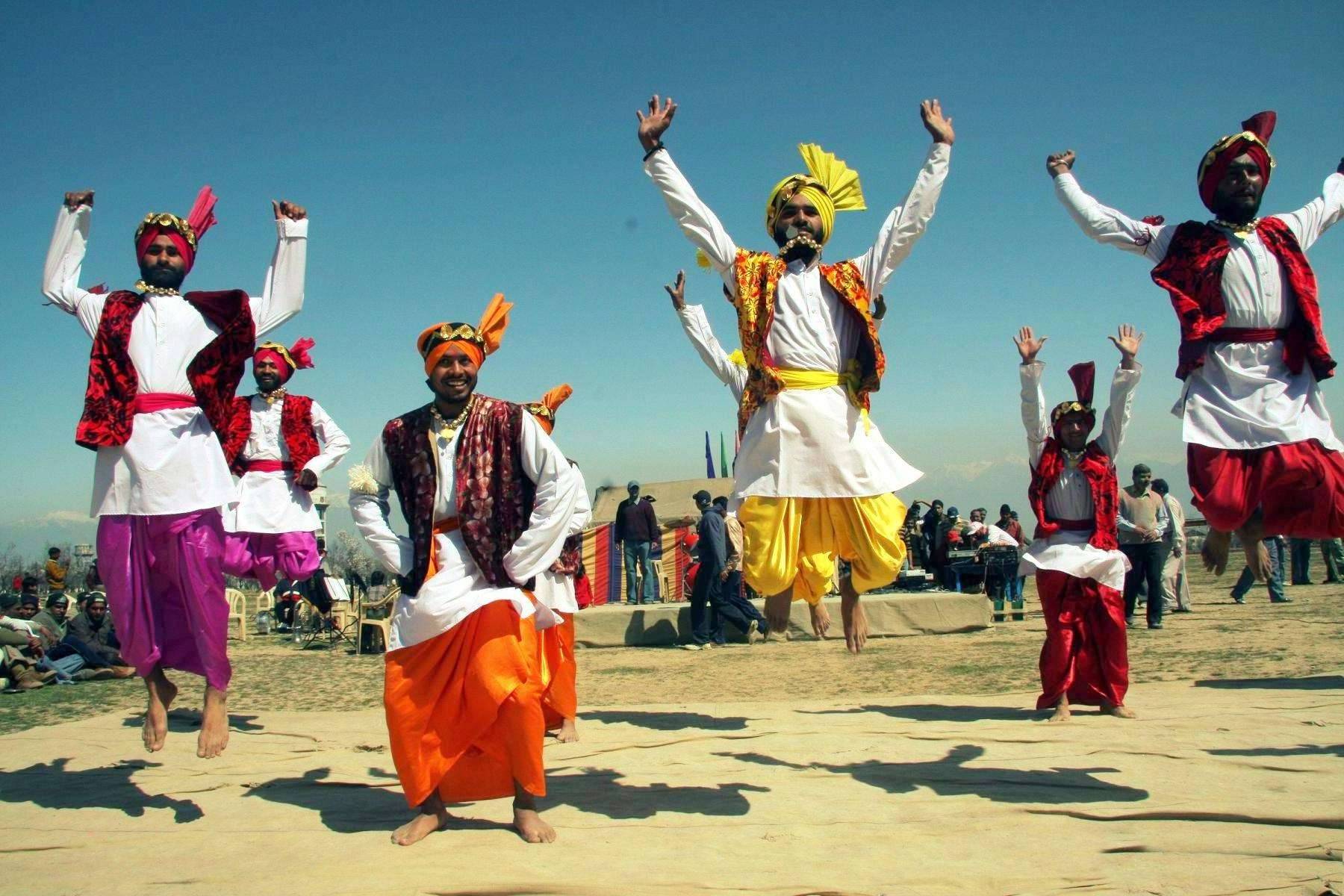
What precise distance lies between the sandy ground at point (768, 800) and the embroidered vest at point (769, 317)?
6.54ft

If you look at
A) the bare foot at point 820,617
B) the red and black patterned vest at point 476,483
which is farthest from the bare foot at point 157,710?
the bare foot at point 820,617

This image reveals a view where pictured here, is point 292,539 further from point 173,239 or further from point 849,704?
point 849,704

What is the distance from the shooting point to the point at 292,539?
295 inches

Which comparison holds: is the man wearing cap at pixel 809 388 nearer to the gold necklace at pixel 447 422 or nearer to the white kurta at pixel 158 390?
the gold necklace at pixel 447 422

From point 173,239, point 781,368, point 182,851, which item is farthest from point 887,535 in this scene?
point 173,239

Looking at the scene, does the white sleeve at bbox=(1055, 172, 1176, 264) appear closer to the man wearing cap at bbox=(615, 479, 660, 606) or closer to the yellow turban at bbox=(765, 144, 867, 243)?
the yellow turban at bbox=(765, 144, 867, 243)

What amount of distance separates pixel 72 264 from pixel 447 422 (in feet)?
7.56

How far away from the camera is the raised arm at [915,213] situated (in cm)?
482

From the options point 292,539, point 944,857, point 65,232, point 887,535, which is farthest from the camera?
point 292,539

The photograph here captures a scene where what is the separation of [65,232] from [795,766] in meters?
4.80

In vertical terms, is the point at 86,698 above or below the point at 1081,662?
below

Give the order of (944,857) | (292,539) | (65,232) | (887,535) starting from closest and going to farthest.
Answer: (944,857) → (887,535) → (65,232) → (292,539)

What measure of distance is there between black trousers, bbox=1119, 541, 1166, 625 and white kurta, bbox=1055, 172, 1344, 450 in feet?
28.3

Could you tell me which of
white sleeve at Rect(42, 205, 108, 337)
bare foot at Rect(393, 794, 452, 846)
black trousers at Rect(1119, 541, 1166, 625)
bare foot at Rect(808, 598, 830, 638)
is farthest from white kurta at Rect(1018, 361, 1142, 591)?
black trousers at Rect(1119, 541, 1166, 625)
